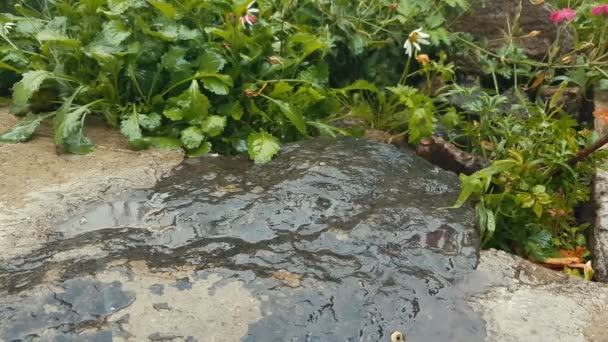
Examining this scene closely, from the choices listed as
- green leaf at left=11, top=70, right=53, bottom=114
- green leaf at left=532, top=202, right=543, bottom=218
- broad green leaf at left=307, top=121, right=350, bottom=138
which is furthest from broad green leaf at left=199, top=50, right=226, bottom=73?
green leaf at left=532, top=202, right=543, bottom=218

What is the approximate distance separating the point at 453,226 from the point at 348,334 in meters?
0.75

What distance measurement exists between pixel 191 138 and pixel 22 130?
0.81m

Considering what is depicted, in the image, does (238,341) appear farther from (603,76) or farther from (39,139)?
(603,76)

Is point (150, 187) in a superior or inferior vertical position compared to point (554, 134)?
inferior

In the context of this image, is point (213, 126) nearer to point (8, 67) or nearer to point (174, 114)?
point (174, 114)

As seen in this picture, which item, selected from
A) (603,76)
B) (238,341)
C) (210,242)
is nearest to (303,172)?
(210,242)

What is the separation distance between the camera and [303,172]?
273cm

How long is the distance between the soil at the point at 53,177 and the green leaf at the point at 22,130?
0.04 m

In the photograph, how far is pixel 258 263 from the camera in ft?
7.01

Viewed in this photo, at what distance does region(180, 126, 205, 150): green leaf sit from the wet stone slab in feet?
0.67

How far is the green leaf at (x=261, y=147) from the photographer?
2916 millimetres

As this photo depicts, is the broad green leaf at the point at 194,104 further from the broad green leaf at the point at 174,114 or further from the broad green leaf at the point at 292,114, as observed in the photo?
the broad green leaf at the point at 292,114

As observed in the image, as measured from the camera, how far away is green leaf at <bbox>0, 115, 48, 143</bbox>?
2.99 m

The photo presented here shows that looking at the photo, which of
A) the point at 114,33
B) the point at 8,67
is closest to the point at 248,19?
the point at 114,33
